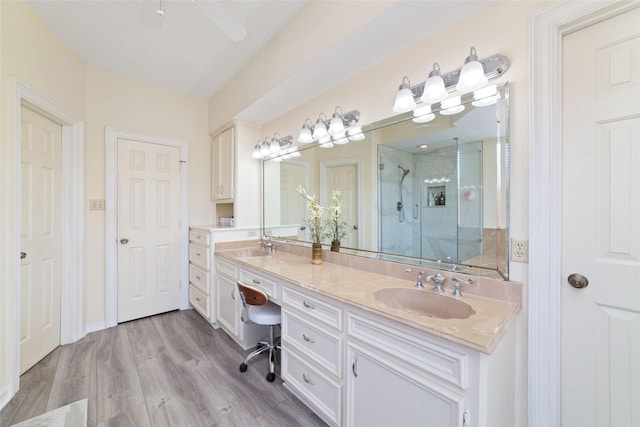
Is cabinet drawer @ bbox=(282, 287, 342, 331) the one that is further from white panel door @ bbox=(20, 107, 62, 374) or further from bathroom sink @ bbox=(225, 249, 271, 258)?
white panel door @ bbox=(20, 107, 62, 374)

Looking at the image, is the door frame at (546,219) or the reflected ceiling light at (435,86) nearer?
the door frame at (546,219)

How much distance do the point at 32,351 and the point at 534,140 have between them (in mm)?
3682

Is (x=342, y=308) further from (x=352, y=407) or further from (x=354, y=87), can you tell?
(x=354, y=87)

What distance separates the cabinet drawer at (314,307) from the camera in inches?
51.9

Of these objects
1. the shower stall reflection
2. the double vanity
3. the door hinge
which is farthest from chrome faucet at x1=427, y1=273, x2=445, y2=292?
the door hinge

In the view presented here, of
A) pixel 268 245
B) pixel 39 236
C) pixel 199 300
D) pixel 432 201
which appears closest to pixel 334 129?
pixel 432 201

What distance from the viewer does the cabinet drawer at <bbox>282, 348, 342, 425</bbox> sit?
1324mm

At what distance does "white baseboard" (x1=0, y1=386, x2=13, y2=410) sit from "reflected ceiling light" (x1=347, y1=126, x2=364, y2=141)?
2866 mm

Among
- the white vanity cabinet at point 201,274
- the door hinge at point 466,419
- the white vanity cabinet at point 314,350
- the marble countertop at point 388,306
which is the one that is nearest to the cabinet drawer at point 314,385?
the white vanity cabinet at point 314,350

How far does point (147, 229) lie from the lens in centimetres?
292

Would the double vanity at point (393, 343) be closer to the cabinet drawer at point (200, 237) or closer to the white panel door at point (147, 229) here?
the cabinet drawer at point (200, 237)

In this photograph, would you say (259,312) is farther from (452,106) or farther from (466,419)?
(452,106)

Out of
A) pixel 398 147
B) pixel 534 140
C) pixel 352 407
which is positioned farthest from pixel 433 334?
pixel 398 147

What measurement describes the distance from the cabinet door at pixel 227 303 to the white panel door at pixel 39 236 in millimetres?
1378
